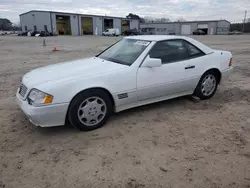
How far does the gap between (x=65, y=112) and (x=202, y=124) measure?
7.47ft

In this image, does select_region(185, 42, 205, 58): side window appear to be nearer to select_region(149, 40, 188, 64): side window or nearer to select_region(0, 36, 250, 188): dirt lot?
select_region(149, 40, 188, 64): side window

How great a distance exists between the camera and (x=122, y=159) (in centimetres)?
274

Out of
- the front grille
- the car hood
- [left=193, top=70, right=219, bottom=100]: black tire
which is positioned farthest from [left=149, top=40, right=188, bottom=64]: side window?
the front grille

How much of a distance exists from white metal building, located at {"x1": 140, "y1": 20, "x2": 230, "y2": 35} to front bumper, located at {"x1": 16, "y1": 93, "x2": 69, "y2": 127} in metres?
69.6

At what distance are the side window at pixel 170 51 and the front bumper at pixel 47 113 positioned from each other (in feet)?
6.13

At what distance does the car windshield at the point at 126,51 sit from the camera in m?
3.88

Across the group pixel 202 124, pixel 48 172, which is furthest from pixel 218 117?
pixel 48 172

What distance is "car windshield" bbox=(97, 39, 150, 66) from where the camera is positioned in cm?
388

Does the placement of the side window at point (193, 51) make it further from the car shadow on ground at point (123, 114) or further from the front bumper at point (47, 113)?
the front bumper at point (47, 113)

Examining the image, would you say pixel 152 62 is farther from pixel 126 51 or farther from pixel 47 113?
pixel 47 113

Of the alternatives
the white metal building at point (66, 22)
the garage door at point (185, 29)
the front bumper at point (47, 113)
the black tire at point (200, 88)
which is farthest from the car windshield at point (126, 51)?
the garage door at point (185, 29)

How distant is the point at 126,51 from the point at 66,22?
58.1 m

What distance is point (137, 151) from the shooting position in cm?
289

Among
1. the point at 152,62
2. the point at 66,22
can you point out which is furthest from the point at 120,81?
the point at 66,22
